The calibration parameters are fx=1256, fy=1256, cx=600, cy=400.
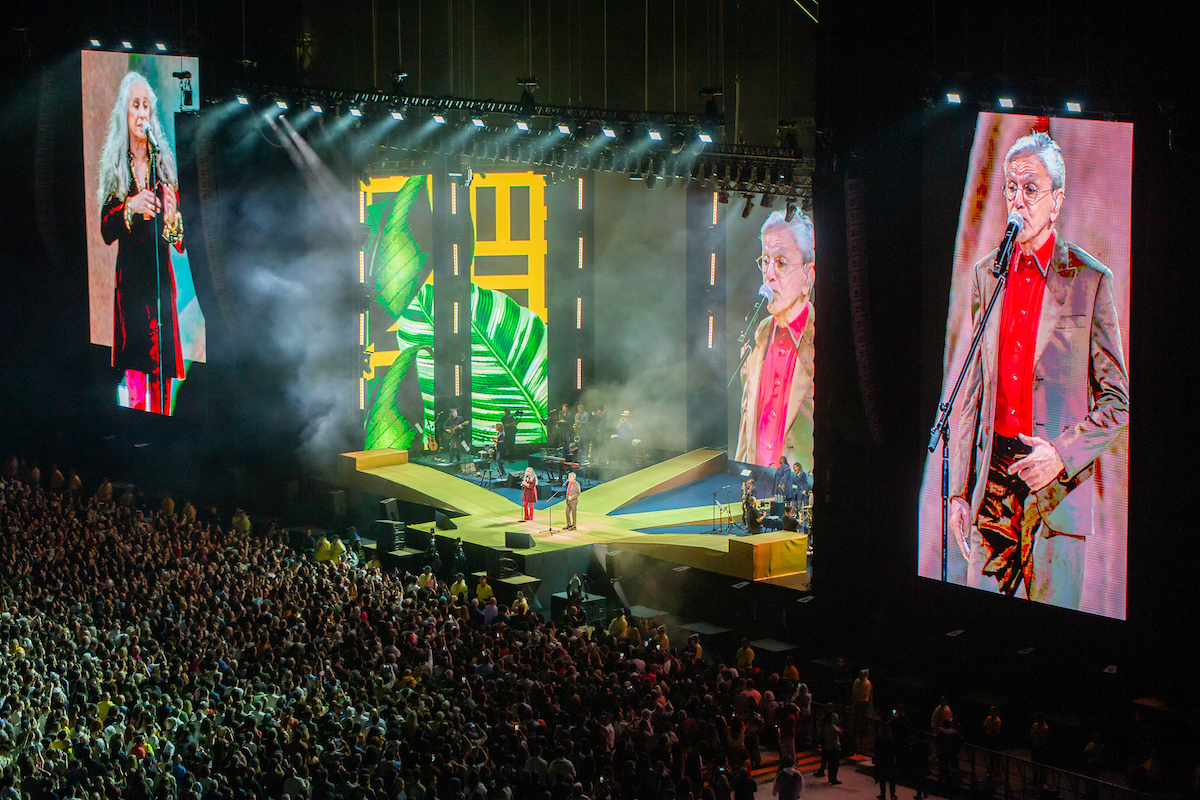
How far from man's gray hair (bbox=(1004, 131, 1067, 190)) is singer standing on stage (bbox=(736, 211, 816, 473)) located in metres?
9.39

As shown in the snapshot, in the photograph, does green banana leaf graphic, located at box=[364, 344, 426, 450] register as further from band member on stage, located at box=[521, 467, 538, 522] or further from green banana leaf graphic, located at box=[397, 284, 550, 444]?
band member on stage, located at box=[521, 467, 538, 522]

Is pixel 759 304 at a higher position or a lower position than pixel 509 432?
higher

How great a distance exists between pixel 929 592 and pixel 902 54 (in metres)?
7.14

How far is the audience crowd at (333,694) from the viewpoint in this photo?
10.8 meters

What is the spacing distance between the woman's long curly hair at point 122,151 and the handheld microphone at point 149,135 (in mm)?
85

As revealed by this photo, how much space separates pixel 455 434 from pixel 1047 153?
15.8 metres

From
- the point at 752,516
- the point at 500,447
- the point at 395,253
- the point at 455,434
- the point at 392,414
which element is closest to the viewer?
the point at 752,516

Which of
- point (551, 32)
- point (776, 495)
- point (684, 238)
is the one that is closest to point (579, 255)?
point (684, 238)

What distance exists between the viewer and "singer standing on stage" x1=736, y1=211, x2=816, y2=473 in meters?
24.8

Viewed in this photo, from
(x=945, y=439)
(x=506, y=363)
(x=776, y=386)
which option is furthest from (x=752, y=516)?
(x=506, y=363)

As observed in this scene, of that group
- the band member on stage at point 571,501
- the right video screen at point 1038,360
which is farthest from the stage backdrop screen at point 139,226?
the right video screen at point 1038,360

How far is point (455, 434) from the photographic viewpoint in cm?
2777

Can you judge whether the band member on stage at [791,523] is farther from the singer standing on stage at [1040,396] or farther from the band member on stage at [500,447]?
the band member on stage at [500,447]

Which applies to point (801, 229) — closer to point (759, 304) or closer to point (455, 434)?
point (759, 304)
